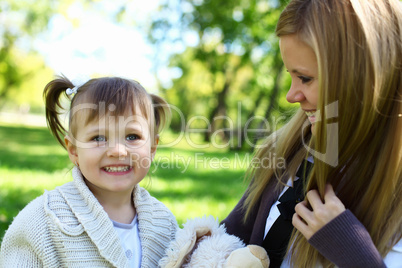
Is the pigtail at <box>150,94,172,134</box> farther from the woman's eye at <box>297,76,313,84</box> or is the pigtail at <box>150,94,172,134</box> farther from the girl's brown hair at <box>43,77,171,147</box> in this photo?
the woman's eye at <box>297,76,313,84</box>

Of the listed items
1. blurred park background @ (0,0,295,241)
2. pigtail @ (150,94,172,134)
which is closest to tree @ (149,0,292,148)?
blurred park background @ (0,0,295,241)

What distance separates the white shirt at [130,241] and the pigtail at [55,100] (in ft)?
1.86

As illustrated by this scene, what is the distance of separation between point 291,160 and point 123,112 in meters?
0.89

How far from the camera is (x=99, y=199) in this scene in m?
2.09

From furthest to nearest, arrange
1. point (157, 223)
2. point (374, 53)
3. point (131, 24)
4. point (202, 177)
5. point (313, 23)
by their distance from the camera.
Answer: point (131, 24) → point (202, 177) → point (157, 223) → point (313, 23) → point (374, 53)

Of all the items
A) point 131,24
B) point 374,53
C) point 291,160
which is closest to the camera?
point 374,53

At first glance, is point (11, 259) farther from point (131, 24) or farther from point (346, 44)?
point (131, 24)

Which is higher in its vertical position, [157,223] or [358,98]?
[358,98]

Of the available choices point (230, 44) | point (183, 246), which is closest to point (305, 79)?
point (183, 246)

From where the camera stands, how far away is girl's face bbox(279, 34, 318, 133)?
1.60 metres

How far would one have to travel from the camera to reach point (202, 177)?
696 cm

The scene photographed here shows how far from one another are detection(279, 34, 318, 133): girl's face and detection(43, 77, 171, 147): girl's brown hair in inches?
32.4

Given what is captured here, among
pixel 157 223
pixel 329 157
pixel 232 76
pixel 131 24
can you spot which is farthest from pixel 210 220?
pixel 131 24

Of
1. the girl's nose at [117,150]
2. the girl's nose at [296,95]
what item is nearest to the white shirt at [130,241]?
the girl's nose at [117,150]
